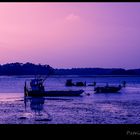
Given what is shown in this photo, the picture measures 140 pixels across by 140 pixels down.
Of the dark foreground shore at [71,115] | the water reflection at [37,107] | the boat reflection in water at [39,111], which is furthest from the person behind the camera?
the water reflection at [37,107]

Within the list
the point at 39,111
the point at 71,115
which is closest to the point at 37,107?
the point at 39,111

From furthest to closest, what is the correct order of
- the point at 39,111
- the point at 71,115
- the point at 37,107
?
the point at 37,107, the point at 39,111, the point at 71,115

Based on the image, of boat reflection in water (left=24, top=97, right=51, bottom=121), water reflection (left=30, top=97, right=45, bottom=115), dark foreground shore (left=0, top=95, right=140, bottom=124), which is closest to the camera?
dark foreground shore (left=0, top=95, right=140, bottom=124)

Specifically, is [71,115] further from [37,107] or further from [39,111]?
[37,107]

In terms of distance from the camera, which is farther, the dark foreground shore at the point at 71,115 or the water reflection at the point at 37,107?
the water reflection at the point at 37,107

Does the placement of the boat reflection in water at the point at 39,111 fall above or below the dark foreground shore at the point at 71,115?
below

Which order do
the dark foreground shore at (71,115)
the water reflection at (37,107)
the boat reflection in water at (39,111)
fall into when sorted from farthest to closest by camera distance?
1. the water reflection at (37,107)
2. the boat reflection in water at (39,111)
3. the dark foreground shore at (71,115)

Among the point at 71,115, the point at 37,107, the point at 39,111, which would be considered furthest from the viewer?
the point at 37,107

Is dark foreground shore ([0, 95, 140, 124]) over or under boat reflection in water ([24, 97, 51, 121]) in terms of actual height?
over

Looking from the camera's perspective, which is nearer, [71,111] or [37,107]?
[71,111]
